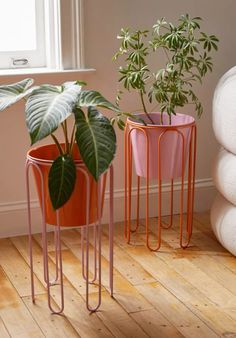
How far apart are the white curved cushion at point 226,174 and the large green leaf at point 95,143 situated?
76 centimetres

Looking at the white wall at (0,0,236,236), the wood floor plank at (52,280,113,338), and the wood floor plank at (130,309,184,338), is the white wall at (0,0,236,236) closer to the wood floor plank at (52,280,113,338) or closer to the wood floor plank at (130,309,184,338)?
the wood floor plank at (52,280,113,338)

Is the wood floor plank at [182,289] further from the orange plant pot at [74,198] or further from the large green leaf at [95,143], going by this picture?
the large green leaf at [95,143]

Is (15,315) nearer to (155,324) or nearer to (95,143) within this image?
(155,324)

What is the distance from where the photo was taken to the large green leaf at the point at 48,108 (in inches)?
85.1

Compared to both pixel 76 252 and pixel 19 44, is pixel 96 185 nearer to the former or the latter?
pixel 76 252

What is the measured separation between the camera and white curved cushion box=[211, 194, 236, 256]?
2.93 metres

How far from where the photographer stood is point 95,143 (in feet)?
7.38

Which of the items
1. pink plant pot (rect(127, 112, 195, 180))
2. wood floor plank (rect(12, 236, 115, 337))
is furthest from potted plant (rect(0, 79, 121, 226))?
pink plant pot (rect(127, 112, 195, 180))

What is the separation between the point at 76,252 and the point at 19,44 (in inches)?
37.4

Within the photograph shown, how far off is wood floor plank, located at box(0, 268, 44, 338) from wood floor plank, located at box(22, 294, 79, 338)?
0.02m

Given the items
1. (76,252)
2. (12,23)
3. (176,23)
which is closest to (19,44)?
(12,23)

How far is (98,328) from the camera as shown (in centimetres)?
243

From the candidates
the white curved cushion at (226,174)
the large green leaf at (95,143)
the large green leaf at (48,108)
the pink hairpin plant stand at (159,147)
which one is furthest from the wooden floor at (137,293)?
the large green leaf at (48,108)

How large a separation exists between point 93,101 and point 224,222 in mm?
937
